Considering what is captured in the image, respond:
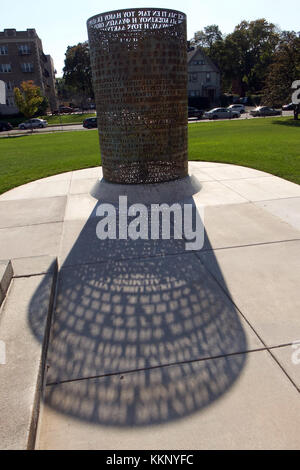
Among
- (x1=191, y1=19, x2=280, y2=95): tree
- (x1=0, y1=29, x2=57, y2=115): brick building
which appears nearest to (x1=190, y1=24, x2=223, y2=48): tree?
(x1=191, y1=19, x2=280, y2=95): tree

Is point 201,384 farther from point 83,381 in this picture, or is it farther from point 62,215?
point 62,215

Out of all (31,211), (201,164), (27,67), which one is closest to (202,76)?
(27,67)

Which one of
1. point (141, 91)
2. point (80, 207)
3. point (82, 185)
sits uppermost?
A: point (141, 91)

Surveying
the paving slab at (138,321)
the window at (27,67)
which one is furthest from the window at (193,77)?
the paving slab at (138,321)

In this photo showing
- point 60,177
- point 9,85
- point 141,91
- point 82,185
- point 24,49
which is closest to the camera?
point 141,91

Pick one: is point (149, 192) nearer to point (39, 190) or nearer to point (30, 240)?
point (30, 240)

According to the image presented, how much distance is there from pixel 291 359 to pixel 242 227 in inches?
114

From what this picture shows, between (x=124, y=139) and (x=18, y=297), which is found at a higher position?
(x=124, y=139)

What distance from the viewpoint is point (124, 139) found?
6.70 metres

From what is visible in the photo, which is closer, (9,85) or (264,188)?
(264,188)

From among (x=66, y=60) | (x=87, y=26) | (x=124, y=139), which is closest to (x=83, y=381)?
(x=124, y=139)

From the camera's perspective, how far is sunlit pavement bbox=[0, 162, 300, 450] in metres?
2.17

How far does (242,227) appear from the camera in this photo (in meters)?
5.30

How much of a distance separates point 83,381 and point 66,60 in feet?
259
